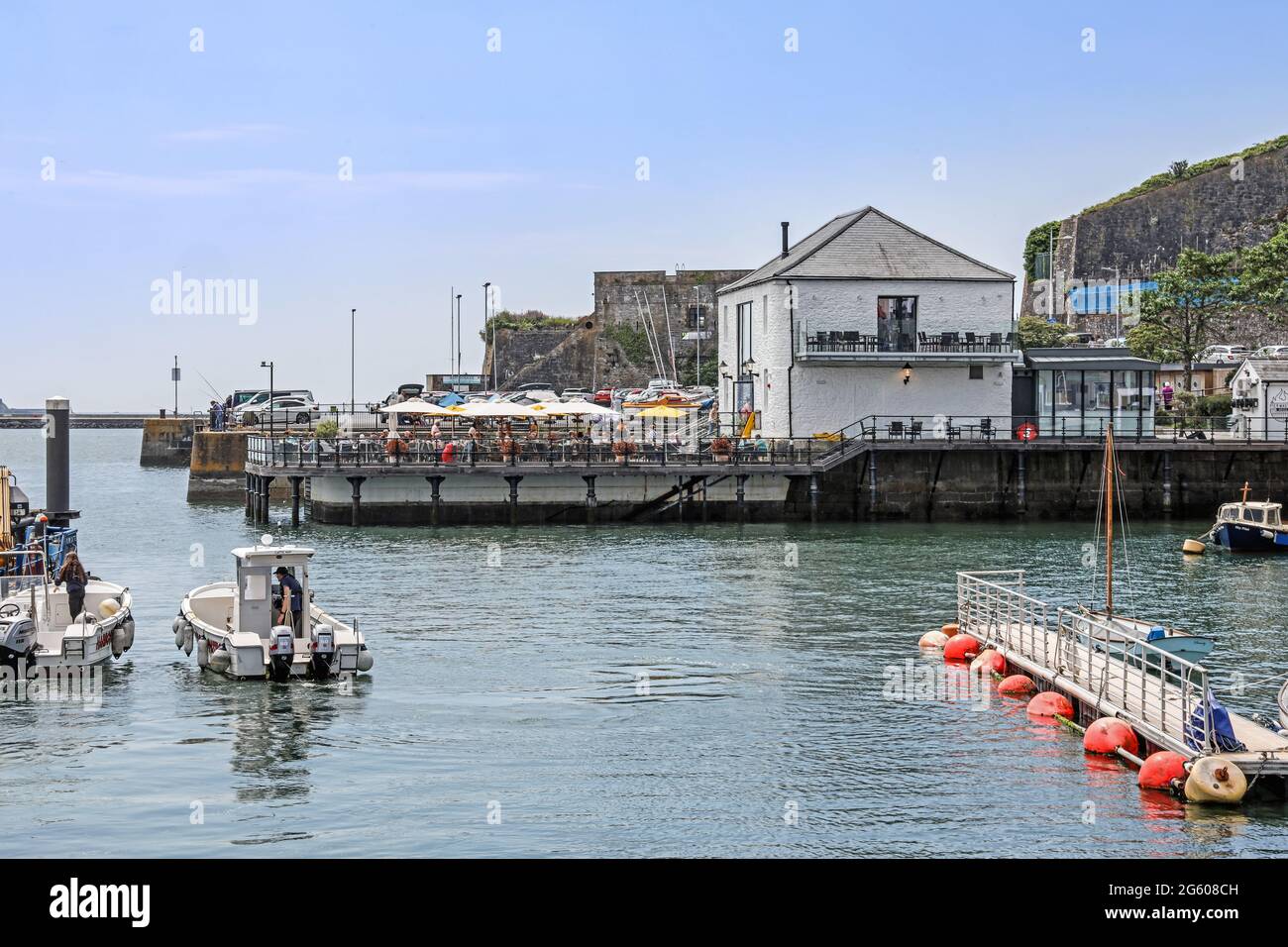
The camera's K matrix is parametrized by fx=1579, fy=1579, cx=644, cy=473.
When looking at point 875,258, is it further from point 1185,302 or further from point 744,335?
point 1185,302

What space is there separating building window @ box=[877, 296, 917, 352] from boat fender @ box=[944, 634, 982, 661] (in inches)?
1437

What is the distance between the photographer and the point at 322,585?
42.6m

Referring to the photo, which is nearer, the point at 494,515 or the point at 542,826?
the point at 542,826

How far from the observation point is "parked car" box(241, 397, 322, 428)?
90.9m

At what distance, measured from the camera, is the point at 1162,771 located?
2116cm

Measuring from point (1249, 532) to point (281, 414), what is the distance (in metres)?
58.7

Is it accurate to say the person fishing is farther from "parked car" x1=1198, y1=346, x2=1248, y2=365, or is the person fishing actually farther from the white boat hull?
"parked car" x1=1198, y1=346, x2=1248, y2=365

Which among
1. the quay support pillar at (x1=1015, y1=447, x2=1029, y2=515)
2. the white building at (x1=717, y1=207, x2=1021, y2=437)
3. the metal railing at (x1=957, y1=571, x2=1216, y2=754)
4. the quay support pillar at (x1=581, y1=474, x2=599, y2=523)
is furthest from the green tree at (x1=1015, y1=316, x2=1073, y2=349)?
the metal railing at (x1=957, y1=571, x2=1216, y2=754)

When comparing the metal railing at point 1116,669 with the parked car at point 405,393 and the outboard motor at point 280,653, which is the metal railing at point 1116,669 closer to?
the outboard motor at point 280,653

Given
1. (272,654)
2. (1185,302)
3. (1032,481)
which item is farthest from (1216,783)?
(1185,302)

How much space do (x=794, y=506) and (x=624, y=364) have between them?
6162cm

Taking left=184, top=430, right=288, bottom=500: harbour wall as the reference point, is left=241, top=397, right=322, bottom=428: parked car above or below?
above

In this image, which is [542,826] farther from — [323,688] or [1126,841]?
[323,688]
